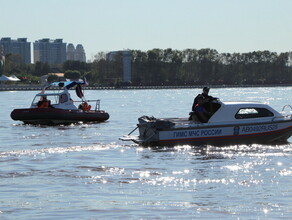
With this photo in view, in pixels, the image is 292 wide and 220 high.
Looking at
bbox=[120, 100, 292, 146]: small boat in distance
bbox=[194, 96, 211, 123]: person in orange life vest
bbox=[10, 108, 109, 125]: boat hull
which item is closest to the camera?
bbox=[120, 100, 292, 146]: small boat in distance

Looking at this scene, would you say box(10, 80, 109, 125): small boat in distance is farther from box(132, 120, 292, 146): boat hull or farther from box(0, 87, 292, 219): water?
box(132, 120, 292, 146): boat hull

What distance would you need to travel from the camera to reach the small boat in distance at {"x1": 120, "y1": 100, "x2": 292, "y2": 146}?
89.7ft

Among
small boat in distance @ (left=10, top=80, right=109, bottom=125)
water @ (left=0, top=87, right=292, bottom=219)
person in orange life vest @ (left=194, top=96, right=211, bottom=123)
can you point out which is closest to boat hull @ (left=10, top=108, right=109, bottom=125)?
small boat in distance @ (left=10, top=80, right=109, bottom=125)

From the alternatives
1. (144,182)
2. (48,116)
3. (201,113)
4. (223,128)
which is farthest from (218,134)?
(48,116)

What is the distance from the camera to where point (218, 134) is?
27.8 metres

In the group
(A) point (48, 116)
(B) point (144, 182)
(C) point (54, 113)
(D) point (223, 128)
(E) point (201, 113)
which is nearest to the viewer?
(B) point (144, 182)

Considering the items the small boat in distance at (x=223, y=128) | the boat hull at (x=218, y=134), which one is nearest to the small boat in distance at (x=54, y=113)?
the small boat in distance at (x=223, y=128)

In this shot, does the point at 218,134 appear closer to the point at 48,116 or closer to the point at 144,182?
the point at 144,182

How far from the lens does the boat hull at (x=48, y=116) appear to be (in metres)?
43.4

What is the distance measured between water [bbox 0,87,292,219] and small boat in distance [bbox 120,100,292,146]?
37 centimetres

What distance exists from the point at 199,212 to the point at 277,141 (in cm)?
1424

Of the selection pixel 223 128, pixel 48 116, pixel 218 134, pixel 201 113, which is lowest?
pixel 48 116

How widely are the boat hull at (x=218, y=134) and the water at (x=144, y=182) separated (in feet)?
1.04

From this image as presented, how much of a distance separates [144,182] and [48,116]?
24.4 metres
